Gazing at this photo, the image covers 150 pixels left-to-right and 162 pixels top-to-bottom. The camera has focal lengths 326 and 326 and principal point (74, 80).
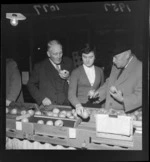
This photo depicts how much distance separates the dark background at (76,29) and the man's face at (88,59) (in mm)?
59

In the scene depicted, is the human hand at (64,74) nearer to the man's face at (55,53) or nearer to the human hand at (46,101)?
the man's face at (55,53)

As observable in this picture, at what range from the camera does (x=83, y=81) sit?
3359 millimetres

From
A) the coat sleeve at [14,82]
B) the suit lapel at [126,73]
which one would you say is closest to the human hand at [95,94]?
the suit lapel at [126,73]

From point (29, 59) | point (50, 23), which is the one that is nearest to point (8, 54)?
point (29, 59)

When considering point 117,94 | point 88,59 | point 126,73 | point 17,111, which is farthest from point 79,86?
point 17,111

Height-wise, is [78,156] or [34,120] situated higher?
[34,120]

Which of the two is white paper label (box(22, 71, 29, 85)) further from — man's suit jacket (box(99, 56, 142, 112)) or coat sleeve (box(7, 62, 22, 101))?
man's suit jacket (box(99, 56, 142, 112))

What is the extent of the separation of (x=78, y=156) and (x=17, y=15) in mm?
1604

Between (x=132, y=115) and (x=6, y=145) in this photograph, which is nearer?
(x=132, y=115)

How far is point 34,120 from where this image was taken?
3.43 meters

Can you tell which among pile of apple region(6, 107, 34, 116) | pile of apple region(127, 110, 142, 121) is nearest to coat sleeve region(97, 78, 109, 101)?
pile of apple region(127, 110, 142, 121)

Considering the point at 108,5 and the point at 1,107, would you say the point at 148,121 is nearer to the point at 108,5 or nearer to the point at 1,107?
the point at 108,5

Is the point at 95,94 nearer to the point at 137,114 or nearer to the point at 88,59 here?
the point at 88,59

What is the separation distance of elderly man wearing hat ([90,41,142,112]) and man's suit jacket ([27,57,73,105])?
0.47 metres
